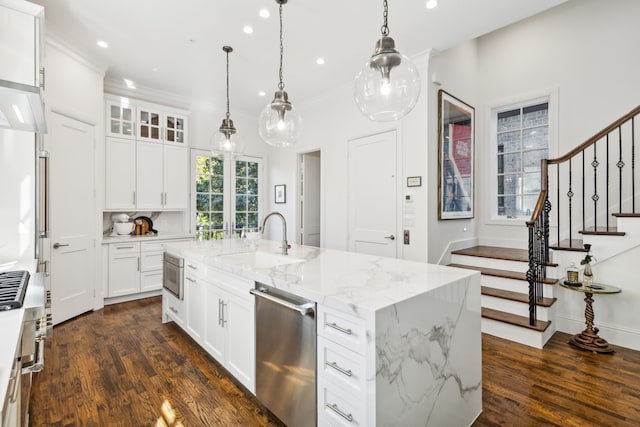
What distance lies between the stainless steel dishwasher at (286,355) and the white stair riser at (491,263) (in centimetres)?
310

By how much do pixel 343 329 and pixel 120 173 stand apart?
4335 millimetres

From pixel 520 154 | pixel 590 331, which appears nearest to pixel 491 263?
pixel 590 331

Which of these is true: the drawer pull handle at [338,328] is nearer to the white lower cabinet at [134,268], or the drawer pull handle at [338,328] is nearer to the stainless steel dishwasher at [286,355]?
the stainless steel dishwasher at [286,355]

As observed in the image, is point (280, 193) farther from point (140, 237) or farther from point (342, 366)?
point (342, 366)

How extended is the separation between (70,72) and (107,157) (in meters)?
1.11

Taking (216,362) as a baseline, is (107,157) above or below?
above

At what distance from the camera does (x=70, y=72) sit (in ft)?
11.7

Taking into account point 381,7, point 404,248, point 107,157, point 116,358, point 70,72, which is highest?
point 381,7

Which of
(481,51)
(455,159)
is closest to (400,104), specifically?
(455,159)

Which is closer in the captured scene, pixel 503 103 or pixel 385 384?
pixel 385 384

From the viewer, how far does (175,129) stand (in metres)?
4.95

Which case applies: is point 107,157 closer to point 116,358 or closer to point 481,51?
point 116,358

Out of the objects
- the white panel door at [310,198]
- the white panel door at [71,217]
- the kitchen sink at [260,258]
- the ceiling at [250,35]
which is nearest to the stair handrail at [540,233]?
the ceiling at [250,35]

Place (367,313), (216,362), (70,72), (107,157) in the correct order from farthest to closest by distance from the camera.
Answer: (107,157) < (70,72) < (216,362) < (367,313)
